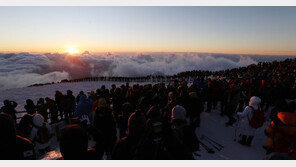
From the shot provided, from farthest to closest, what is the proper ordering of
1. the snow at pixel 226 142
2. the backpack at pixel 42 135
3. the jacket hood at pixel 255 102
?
the snow at pixel 226 142 → the jacket hood at pixel 255 102 → the backpack at pixel 42 135

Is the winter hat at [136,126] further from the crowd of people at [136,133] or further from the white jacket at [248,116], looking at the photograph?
the white jacket at [248,116]

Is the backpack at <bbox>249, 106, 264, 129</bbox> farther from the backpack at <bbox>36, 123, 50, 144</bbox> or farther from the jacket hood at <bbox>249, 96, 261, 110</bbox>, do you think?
the backpack at <bbox>36, 123, 50, 144</bbox>

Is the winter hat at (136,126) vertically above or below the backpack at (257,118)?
above

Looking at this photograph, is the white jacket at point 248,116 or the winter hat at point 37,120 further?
the white jacket at point 248,116

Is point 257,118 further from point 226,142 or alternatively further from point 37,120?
point 37,120

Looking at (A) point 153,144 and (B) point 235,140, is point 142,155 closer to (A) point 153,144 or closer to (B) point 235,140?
(A) point 153,144

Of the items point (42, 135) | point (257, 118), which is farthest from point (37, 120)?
point (257, 118)

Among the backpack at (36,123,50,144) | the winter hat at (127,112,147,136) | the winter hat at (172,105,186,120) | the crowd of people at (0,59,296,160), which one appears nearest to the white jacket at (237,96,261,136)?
the crowd of people at (0,59,296,160)

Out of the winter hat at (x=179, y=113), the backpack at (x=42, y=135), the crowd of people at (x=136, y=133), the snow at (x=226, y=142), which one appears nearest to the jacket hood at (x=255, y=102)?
the crowd of people at (x=136, y=133)

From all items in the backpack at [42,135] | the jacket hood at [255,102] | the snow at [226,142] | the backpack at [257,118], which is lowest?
the snow at [226,142]
